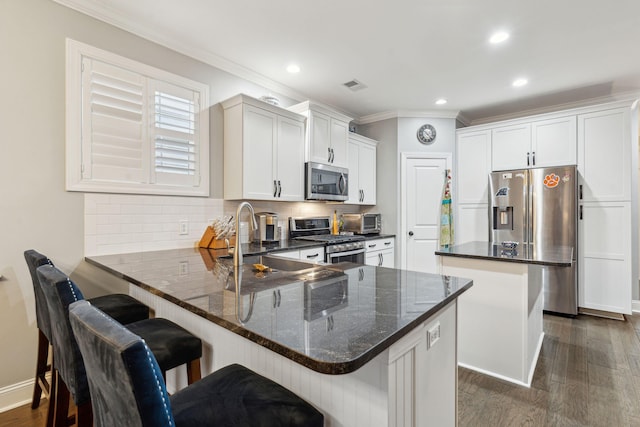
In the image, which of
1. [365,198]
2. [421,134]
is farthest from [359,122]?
[365,198]

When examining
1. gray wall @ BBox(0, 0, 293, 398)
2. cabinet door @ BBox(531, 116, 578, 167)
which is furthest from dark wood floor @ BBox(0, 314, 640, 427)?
cabinet door @ BBox(531, 116, 578, 167)

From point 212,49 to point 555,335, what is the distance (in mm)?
4342

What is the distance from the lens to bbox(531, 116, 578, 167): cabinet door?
373cm

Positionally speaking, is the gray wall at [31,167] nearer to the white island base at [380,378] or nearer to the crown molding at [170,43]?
the crown molding at [170,43]

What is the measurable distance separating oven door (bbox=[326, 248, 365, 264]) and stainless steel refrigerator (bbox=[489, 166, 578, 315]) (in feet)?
6.03

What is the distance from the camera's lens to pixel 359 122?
4.95 m

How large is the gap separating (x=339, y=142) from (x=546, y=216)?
269cm

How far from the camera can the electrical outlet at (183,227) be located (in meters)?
2.73

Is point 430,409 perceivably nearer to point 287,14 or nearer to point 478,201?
point 287,14

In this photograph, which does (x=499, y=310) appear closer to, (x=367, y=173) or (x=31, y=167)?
(x=367, y=173)

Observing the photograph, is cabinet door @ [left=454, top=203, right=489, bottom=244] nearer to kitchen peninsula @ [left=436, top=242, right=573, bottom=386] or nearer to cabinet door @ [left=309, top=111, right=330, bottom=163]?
kitchen peninsula @ [left=436, top=242, right=573, bottom=386]

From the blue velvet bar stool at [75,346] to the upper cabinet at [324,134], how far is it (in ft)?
8.23

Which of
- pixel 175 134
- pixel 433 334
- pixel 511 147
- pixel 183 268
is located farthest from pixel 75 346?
pixel 511 147

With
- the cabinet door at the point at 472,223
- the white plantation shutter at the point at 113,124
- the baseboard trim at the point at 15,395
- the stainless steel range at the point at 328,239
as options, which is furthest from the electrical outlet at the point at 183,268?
the cabinet door at the point at 472,223
